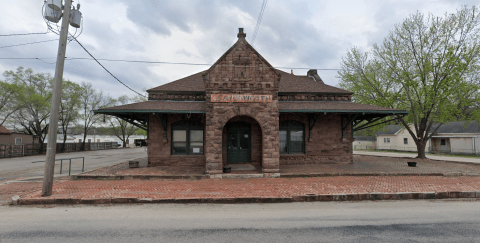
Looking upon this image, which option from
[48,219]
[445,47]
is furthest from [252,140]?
[445,47]

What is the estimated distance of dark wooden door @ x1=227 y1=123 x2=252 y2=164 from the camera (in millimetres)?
13453

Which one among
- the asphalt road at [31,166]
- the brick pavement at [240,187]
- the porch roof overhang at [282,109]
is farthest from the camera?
the asphalt road at [31,166]

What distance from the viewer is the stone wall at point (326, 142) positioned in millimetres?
14078

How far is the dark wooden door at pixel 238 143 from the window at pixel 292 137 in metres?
2.33

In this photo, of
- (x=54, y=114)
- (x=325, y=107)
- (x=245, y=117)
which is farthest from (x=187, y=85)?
(x=325, y=107)

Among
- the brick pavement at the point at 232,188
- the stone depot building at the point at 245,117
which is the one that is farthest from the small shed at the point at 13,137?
the brick pavement at the point at 232,188

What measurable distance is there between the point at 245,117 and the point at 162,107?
4.92 metres

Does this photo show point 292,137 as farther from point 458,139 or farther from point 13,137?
point 13,137

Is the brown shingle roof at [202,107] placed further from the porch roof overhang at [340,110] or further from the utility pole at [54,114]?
the utility pole at [54,114]

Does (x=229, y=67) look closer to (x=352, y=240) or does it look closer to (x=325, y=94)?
(x=325, y=94)

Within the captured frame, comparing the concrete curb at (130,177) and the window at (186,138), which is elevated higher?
the window at (186,138)

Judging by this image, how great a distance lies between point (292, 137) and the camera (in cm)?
1419

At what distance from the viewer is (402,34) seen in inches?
707

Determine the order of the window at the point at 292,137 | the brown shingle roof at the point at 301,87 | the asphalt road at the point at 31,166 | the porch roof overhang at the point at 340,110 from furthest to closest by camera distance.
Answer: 1. the brown shingle roof at the point at 301,87
2. the window at the point at 292,137
3. the asphalt road at the point at 31,166
4. the porch roof overhang at the point at 340,110
